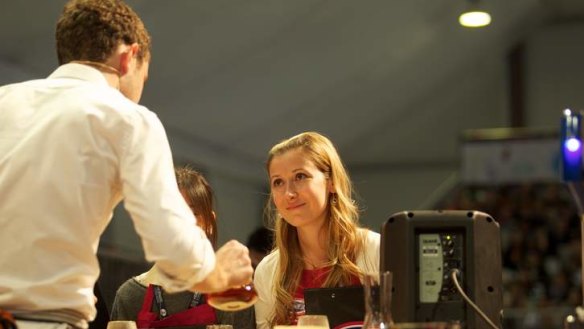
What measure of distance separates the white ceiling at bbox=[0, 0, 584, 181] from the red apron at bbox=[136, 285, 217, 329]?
3.55 meters

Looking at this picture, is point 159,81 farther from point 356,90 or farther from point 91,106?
point 91,106

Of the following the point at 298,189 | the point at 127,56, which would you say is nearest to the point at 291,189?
the point at 298,189

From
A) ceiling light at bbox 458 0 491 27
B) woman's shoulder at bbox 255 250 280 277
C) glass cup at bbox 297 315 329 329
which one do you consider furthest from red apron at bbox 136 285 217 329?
ceiling light at bbox 458 0 491 27

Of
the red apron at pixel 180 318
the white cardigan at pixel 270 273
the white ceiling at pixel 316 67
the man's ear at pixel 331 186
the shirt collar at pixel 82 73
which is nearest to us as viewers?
the shirt collar at pixel 82 73

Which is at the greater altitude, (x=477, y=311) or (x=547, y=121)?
(x=547, y=121)

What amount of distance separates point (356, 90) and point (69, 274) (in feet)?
28.7

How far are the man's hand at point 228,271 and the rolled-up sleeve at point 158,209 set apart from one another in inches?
2.5

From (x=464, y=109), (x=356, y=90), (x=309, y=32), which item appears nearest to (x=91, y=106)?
(x=309, y=32)

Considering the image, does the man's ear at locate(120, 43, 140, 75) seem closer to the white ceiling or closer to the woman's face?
the woman's face

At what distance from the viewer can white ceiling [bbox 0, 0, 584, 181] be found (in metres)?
7.59

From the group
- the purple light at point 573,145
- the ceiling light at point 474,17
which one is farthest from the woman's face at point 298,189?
the ceiling light at point 474,17

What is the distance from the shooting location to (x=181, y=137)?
9.48 metres

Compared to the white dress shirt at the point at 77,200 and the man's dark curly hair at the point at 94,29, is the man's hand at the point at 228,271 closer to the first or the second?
the white dress shirt at the point at 77,200

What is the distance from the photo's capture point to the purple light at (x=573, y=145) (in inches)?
83.5
